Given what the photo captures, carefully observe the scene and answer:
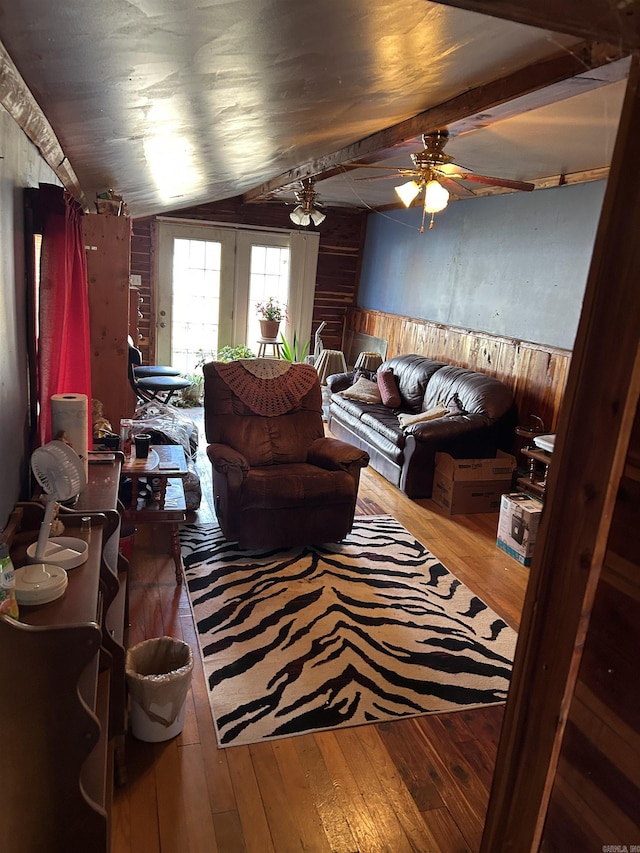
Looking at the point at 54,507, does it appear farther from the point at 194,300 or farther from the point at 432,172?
the point at 194,300

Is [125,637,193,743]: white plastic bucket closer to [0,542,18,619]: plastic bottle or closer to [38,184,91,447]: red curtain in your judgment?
[0,542,18,619]: plastic bottle

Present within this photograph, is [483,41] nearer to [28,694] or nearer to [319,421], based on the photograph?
[28,694]

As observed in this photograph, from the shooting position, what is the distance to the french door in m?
7.42

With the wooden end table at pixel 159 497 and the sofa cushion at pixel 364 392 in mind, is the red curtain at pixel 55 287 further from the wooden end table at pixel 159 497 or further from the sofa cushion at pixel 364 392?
the sofa cushion at pixel 364 392

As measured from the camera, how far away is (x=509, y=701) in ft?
4.52

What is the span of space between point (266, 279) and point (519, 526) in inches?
205

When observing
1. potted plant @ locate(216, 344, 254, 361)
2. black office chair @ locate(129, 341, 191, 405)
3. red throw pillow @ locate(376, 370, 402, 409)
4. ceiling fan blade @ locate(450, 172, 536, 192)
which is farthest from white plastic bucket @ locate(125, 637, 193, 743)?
potted plant @ locate(216, 344, 254, 361)

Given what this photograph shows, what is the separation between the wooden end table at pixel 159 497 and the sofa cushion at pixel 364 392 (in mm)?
2867

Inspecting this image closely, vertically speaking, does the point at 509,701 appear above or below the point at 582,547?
below

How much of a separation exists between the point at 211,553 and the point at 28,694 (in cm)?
219

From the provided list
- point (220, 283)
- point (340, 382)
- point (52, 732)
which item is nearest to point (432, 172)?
point (52, 732)

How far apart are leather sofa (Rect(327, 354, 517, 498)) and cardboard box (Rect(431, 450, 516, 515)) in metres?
0.13

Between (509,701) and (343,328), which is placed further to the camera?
(343,328)

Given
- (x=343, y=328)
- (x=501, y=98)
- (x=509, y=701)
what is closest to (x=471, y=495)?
(x=501, y=98)
